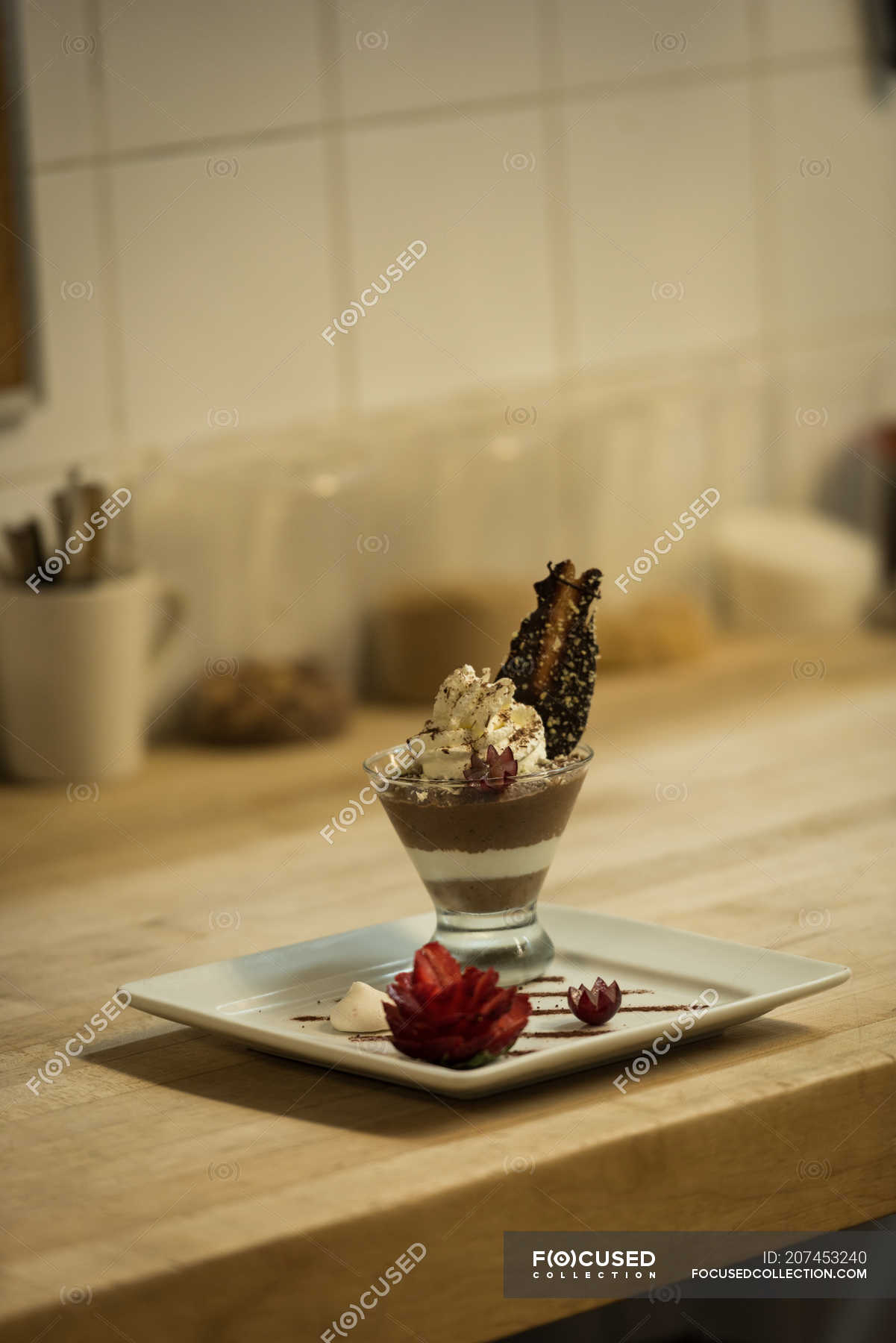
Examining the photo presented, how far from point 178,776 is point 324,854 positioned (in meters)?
0.36

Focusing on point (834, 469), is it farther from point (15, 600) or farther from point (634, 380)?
point (15, 600)

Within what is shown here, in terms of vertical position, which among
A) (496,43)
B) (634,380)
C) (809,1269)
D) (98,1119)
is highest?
(496,43)

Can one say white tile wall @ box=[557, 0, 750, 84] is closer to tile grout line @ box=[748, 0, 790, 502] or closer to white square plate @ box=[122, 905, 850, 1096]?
tile grout line @ box=[748, 0, 790, 502]

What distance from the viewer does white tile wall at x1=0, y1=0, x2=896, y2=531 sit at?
5.68 feet

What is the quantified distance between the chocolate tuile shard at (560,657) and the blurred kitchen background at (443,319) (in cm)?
77

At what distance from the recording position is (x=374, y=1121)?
83 cm

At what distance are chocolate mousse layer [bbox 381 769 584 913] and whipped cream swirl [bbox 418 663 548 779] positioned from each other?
0.02 m

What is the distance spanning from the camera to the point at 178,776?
174 centimetres

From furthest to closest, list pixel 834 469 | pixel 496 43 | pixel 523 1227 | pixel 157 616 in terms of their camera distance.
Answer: pixel 834 469 < pixel 496 43 < pixel 157 616 < pixel 523 1227

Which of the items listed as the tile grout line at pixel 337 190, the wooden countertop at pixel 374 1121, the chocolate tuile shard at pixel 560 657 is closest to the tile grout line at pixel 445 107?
the tile grout line at pixel 337 190

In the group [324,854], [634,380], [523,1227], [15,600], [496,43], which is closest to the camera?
[523,1227]

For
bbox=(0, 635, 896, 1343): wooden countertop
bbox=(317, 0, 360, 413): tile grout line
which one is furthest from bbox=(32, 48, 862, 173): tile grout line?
bbox=(0, 635, 896, 1343): wooden countertop

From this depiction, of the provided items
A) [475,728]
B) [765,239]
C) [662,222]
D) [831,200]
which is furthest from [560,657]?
[831,200]

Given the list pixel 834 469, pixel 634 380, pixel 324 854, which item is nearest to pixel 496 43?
pixel 634 380
